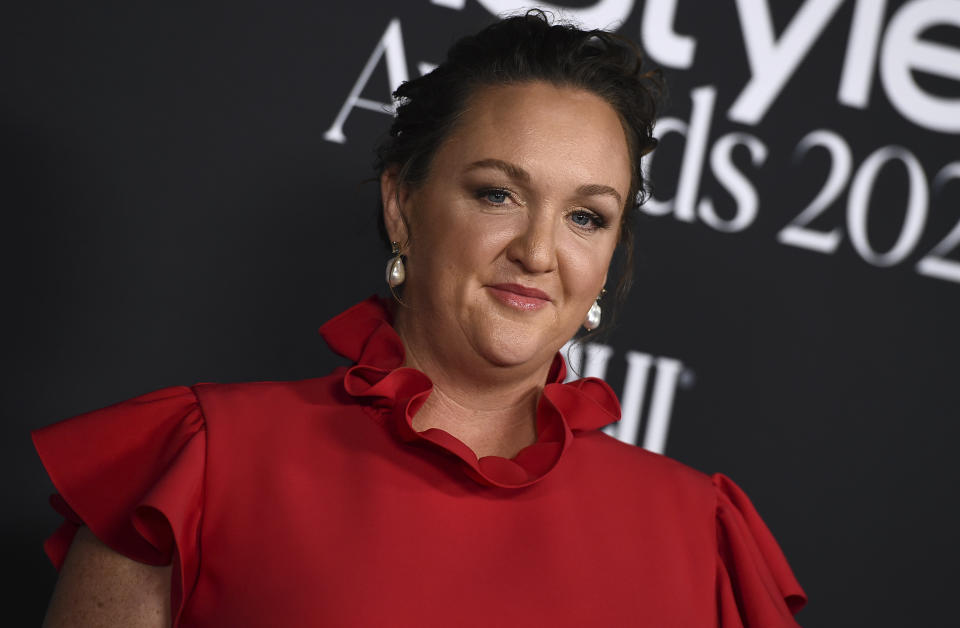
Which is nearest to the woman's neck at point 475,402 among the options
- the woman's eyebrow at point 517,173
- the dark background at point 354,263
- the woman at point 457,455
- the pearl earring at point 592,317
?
the woman at point 457,455

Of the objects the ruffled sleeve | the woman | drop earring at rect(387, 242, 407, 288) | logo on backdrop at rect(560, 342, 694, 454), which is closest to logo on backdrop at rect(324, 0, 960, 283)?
logo on backdrop at rect(560, 342, 694, 454)

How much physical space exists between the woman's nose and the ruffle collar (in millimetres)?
200

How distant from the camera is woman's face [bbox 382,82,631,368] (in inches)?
51.7

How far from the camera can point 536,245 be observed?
1292 mm

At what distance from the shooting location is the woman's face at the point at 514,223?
1313mm

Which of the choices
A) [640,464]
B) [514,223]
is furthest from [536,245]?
[640,464]

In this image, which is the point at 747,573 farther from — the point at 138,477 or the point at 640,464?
the point at 138,477

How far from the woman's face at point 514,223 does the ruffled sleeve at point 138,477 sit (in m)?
0.36

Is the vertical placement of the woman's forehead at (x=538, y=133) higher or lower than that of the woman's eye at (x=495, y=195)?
higher

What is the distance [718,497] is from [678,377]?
725mm

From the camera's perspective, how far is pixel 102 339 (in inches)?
74.8

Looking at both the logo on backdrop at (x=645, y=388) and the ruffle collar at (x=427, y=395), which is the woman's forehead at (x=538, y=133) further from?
the logo on backdrop at (x=645, y=388)

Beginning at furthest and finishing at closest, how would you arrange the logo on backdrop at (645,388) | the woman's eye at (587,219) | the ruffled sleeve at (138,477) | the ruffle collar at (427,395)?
the logo on backdrop at (645,388), the woman's eye at (587,219), the ruffle collar at (427,395), the ruffled sleeve at (138,477)

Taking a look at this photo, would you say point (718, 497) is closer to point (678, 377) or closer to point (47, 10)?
point (678, 377)
